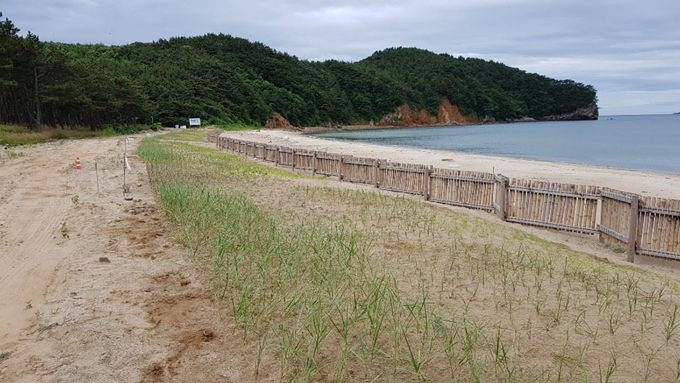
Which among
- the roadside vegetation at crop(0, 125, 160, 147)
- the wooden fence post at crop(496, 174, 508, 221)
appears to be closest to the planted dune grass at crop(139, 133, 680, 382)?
the wooden fence post at crop(496, 174, 508, 221)

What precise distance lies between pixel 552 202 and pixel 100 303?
27.3 ft

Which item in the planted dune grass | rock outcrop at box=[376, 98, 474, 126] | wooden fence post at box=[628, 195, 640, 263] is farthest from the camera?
rock outcrop at box=[376, 98, 474, 126]

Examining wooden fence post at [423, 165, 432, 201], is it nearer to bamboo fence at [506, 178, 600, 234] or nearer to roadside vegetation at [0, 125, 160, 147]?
bamboo fence at [506, 178, 600, 234]

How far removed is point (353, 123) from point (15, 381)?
4967 inches

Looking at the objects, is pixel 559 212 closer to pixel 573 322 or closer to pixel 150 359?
pixel 573 322

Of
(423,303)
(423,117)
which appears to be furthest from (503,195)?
(423,117)

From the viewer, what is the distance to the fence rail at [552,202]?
321 inches

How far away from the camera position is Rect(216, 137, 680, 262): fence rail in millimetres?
8156

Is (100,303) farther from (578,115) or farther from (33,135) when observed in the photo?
(578,115)

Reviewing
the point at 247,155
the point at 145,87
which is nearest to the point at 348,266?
the point at 247,155

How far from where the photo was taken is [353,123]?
421 feet

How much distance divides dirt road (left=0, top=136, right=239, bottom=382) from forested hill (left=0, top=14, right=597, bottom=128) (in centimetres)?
3106

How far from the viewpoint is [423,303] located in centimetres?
446

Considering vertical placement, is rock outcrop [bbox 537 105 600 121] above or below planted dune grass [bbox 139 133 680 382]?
above
